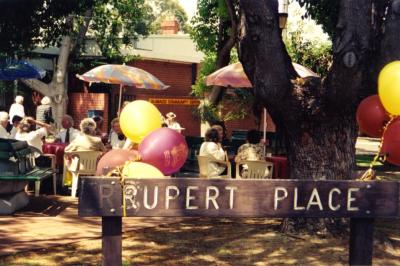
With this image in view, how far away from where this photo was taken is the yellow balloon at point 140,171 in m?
3.78

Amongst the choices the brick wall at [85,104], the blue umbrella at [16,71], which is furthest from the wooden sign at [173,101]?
the blue umbrella at [16,71]

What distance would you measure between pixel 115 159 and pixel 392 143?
1.96 m

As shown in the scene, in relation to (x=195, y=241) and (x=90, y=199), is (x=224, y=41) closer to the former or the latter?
(x=195, y=241)

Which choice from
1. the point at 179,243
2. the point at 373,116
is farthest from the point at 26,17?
the point at 373,116

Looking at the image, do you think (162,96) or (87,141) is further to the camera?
(162,96)

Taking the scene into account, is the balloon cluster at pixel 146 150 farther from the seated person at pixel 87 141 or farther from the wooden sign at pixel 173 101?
the wooden sign at pixel 173 101

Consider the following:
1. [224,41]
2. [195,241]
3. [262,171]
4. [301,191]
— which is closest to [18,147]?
[195,241]

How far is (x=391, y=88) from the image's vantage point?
13.3 ft

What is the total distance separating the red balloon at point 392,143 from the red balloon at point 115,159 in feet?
5.88

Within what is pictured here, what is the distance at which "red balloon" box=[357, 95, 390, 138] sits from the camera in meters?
4.47

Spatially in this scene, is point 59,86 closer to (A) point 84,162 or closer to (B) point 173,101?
(B) point 173,101

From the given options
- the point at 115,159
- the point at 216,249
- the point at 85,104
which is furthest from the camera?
the point at 85,104

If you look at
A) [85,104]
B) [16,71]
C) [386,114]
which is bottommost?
[386,114]

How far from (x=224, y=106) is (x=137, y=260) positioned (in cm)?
1397
